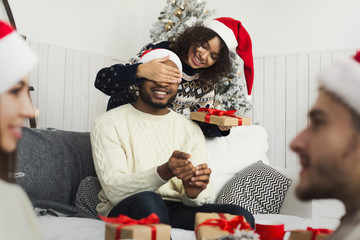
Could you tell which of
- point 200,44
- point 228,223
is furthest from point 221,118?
point 228,223

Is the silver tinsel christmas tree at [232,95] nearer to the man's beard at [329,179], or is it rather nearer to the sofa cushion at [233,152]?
the sofa cushion at [233,152]

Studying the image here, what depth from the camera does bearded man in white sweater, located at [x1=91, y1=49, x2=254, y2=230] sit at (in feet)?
3.83

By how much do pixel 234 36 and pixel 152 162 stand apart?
2.52 ft

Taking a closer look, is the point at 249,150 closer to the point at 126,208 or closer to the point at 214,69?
the point at 214,69

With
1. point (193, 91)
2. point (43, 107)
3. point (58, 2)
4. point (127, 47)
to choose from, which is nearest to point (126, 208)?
point (193, 91)

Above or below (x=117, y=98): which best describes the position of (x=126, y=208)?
below

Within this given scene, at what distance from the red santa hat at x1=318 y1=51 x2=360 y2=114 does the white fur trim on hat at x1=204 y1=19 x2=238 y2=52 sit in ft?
4.03

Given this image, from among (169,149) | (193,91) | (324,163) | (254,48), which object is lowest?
(169,149)

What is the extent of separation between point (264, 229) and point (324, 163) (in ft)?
1.71

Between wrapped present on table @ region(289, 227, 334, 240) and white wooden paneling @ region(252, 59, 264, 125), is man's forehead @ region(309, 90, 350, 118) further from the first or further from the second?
white wooden paneling @ region(252, 59, 264, 125)

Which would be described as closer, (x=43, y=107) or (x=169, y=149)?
(x=169, y=149)

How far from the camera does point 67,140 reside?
162cm

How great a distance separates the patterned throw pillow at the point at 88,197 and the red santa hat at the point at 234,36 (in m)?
0.88

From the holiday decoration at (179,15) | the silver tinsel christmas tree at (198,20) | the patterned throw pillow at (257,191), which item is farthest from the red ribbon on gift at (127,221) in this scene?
the holiday decoration at (179,15)
